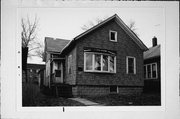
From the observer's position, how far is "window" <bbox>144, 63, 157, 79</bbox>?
144 inches

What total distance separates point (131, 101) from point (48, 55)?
5.54ft

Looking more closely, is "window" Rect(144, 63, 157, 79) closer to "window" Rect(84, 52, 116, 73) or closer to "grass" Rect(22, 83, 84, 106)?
"window" Rect(84, 52, 116, 73)

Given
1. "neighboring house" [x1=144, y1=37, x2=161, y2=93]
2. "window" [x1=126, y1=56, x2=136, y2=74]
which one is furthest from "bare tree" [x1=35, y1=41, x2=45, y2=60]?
"neighboring house" [x1=144, y1=37, x2=161, y2=93]

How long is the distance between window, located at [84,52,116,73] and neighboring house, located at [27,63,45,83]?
0.78m

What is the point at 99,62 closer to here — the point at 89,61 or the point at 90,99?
the point at 89,61

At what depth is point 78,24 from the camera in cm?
370

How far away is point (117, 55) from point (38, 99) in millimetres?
1607

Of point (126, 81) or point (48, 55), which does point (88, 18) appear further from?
point (126, 81)

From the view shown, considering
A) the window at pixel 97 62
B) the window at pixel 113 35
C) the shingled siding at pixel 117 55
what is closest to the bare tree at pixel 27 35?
the shingled siding at pixel 117 55

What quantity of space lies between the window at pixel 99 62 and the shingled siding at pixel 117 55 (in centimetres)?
7

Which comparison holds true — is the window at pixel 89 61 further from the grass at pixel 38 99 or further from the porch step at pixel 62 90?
the grass at pixel 38 99

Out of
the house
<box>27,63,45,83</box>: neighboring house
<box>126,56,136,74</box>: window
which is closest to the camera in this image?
<box>27,63,45,83</box>: neighboring house

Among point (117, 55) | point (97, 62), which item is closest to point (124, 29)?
point (117, 55)

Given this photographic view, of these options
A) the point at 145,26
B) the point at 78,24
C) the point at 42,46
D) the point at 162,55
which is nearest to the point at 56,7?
the point at 78,24
